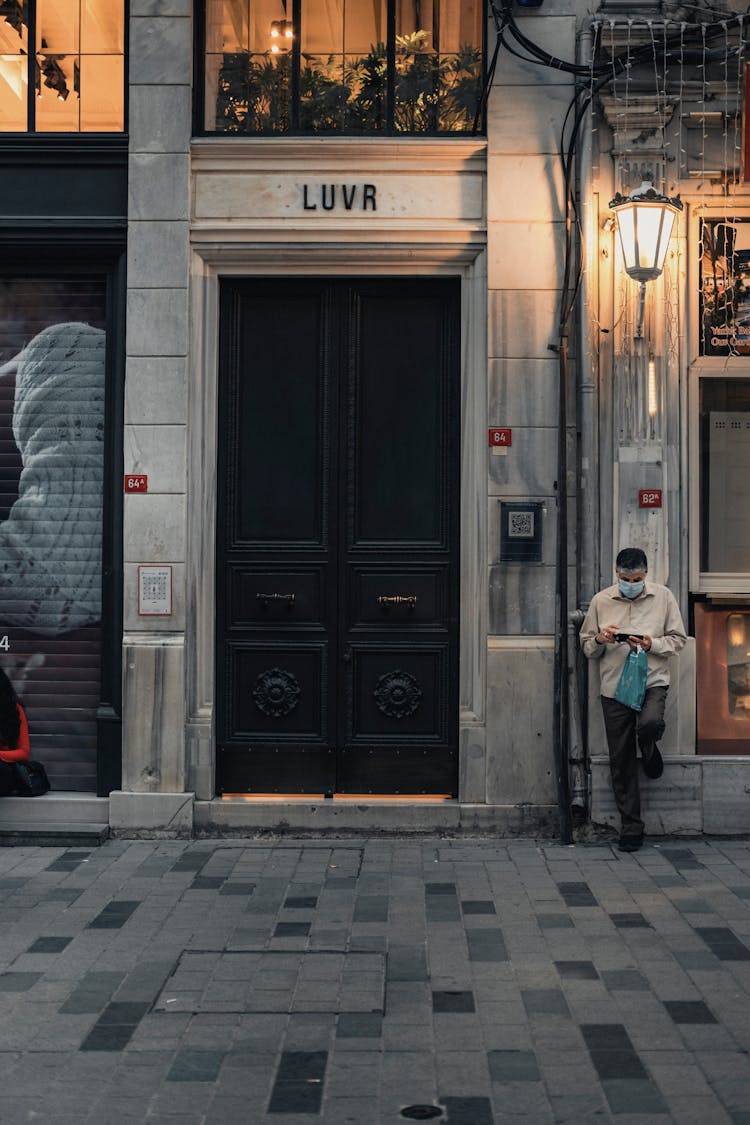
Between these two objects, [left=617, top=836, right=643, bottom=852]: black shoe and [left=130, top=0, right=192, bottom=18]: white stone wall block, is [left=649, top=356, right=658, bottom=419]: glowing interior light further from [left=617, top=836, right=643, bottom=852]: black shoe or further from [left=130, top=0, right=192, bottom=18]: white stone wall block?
[left=130, top=0, right=192, bottom=18]: white stone wall block

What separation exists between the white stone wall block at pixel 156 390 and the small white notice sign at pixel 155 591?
41.4 inches

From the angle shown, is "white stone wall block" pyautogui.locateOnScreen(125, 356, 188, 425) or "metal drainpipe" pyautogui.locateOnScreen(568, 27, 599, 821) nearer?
"metal drainpipe" pyautogui.locateOnScreen(568, 27, 599, 821)

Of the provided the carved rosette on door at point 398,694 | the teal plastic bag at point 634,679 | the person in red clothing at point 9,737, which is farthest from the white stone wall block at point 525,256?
the person in red clothing at point 9,737

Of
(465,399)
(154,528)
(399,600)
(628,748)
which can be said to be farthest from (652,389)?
(154,528)

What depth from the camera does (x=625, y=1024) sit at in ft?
18.3

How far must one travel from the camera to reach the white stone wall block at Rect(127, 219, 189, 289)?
366 inches

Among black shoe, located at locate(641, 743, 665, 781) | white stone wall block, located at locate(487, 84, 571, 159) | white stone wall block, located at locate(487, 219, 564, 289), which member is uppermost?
white stone wall block, located at locate(487, 84, 571, 159)

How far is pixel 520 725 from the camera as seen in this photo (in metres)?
9.14

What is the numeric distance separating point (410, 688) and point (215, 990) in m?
3.66

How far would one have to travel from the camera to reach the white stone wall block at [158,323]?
365 inches

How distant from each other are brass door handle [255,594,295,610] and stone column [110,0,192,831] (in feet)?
1.91

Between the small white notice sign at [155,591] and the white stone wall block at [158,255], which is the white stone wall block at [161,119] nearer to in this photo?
the white stone wall block at [158,255]

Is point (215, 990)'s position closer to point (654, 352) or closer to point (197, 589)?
point (197, 589)

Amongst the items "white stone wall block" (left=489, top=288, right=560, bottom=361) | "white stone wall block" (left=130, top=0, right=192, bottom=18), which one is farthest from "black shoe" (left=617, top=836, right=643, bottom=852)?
"white stone wall block" (left=130, top=0, right=192, bottom=18)
